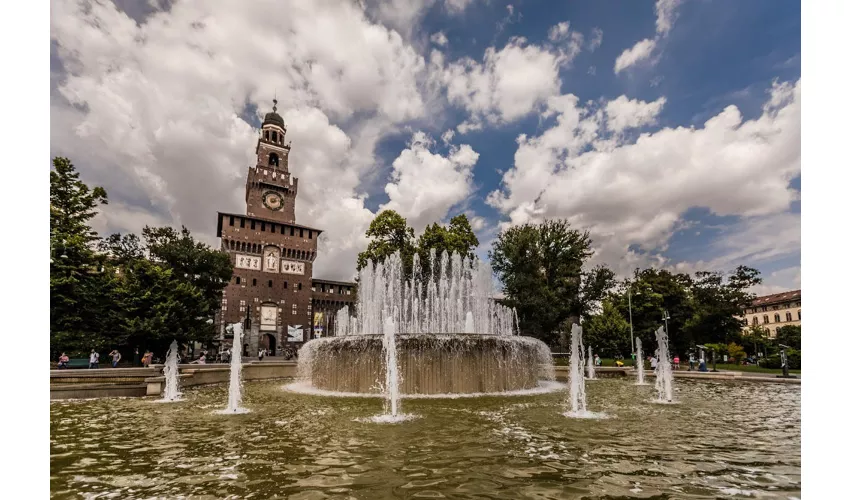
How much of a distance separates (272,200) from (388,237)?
22435 millimetres

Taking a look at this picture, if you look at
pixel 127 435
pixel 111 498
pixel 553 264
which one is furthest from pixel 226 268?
pixel 111 498

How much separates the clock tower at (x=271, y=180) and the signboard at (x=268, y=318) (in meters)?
9.92

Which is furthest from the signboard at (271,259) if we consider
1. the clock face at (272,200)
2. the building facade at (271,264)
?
the clock face at (272,200)

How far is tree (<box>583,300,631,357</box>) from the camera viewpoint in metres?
30.6

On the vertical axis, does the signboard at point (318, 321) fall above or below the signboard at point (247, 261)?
below

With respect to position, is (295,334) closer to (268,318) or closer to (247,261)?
(268,318)

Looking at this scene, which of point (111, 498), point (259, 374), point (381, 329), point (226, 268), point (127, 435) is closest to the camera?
point (111, 498)

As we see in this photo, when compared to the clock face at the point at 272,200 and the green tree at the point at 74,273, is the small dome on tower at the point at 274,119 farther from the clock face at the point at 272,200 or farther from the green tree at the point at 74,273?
the green tree at the point at 74,273

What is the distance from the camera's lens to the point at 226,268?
1195 inches

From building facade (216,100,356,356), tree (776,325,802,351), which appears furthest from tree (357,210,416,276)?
tree (776,325,802,351)

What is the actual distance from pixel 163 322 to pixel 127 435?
721 inches

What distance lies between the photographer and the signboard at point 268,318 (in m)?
43.9

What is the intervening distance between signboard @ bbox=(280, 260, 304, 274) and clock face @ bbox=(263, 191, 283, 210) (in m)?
6.76
